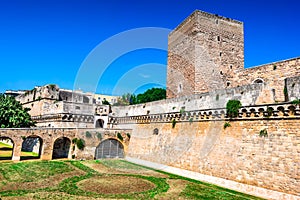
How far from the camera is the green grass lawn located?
34.4ft

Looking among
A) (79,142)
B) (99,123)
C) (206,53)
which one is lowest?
(79,142)

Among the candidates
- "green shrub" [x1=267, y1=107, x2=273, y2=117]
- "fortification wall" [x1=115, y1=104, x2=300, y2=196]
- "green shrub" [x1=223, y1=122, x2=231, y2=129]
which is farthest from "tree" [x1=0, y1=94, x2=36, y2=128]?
"green shrub" [x1=267, y1=107, x2=273, y2=117]

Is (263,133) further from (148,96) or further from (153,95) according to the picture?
(148,96)

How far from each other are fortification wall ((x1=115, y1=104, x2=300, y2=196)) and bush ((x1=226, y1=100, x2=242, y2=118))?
0.99 ft

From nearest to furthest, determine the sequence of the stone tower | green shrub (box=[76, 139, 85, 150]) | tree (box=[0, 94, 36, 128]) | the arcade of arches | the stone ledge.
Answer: the stone ledge < the arcade of arches < the stone tower < green shrub (box=[76, 139, 85, 150]) < tree (box=[0, 94, 36, 128])

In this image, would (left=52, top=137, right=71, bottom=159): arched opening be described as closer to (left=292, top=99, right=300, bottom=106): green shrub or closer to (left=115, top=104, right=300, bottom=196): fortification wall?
(left=115, top=104, right=300, bottom=196): fortification wall

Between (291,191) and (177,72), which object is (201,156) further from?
(177,72)

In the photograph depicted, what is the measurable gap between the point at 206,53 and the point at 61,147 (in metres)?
16.4

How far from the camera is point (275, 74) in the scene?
17.1m

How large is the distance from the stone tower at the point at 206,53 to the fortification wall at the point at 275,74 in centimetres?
193

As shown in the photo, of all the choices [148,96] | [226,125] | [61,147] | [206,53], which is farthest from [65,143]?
[148,96]

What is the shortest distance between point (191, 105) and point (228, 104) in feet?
11.9

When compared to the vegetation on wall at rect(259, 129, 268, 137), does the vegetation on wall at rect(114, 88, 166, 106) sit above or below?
above

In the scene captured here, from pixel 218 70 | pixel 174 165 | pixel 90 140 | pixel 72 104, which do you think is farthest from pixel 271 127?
pixel 72 104
